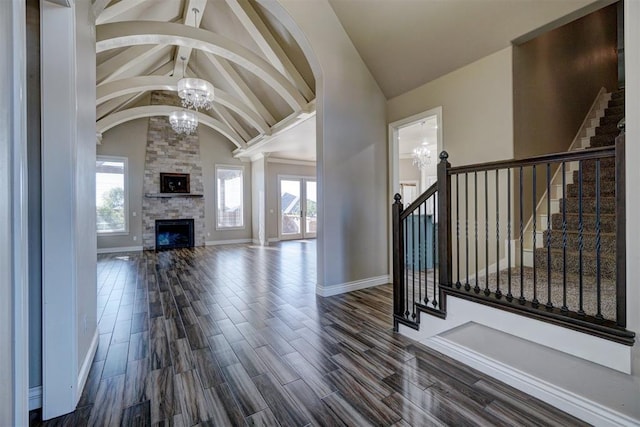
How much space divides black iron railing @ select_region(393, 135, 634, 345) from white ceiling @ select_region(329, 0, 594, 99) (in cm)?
141

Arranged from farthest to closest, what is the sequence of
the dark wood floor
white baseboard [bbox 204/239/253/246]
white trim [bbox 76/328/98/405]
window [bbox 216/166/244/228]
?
1. window [bbox 216/166/244/228]
2. white baseboard [bbox 204/239/253/246]
3. white trim [bbox 76/328/98/405]
4. the dark wood floor

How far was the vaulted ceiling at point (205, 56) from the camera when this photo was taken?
4.08 m

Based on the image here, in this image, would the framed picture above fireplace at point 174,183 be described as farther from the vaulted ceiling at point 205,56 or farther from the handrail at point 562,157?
the handrail at point 562,157

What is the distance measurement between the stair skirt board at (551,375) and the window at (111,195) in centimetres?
901

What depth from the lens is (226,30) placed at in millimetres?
5688

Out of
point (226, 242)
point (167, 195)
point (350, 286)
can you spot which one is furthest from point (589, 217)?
point (167, 195)

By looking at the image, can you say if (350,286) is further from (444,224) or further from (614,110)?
(614,110)

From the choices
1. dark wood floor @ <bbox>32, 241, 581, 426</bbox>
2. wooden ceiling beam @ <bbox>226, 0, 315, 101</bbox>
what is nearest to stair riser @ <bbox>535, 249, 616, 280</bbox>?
dark wood floor @ <bbox>32, 241, 581, 426</bbox>

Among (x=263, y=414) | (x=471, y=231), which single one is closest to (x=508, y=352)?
(x=471, y=231)

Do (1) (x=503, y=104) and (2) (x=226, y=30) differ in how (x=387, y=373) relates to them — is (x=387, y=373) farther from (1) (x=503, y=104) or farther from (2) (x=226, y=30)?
(2) (x=226, y=30)

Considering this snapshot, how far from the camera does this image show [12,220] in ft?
3.46

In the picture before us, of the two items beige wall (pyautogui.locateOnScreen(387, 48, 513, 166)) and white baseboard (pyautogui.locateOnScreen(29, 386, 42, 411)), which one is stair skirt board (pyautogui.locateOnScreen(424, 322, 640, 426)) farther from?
white baseboard (pyautogui.locateOnScreen(29, 386, 42, 411))

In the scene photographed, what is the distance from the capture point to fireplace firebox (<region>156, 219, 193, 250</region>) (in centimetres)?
852

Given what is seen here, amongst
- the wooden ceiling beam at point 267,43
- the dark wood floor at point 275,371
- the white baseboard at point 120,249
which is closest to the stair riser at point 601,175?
the dark wood floor at point 275,371
